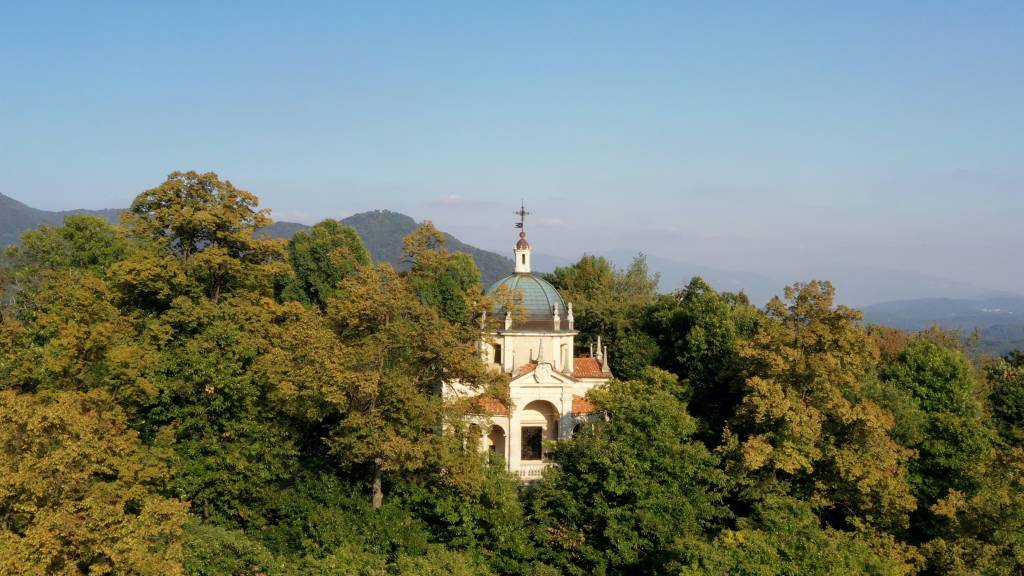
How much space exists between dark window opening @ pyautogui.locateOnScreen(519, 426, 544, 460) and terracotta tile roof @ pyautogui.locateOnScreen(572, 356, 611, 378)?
11.9 ft

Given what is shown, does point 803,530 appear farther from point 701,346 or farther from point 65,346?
point 65,346

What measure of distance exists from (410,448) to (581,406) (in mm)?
13695

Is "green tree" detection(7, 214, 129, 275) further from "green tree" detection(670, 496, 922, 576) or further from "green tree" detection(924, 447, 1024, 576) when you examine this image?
"green tree" detection(924, 447, 1024, 576)

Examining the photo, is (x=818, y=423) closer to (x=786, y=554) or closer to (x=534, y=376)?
(x=786, y=554)

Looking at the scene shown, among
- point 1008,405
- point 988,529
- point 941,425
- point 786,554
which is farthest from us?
point 1008,405

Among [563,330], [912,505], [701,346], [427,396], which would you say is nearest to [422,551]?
[427,396]

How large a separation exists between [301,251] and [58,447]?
114 ft

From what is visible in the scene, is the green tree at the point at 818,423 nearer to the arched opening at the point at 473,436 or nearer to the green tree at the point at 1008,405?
the green tree at the point at 1008,405

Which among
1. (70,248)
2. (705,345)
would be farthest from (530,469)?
(70,248)

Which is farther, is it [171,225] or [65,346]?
[171,225]

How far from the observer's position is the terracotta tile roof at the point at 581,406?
38312 millimetres

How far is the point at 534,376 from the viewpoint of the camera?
1471 inches

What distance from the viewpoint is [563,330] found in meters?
40.4

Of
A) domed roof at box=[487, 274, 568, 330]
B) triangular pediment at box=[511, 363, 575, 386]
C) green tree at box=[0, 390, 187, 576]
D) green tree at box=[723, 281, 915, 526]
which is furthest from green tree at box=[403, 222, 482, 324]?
green tree at box=[0, 390, 187, 576]
